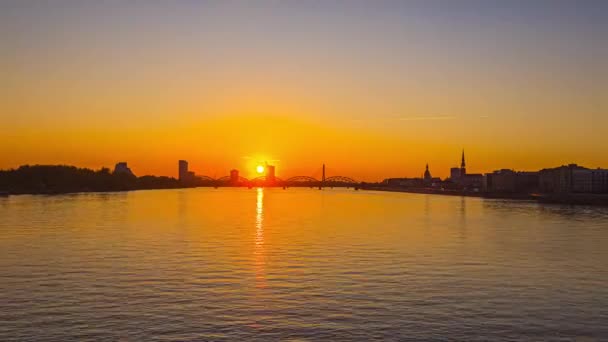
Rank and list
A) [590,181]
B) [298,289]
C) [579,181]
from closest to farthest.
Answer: [298,289]
[590,181]
[579,181]

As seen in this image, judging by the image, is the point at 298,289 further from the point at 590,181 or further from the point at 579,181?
the point at 579,181

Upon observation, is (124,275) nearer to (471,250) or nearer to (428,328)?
(428,328)

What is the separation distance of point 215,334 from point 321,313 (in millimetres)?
3913

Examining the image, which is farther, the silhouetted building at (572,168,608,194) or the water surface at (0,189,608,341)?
the silhouetted building at (572,168,608,194)

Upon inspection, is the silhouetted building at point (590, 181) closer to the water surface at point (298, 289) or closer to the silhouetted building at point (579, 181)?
the silhouetted building at point (579, 181)

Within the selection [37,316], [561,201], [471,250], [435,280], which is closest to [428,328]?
[435,280]

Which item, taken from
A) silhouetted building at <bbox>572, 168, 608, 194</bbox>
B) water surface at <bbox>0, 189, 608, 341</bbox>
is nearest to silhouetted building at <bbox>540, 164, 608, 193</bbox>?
silhouetted building at <bbox>572, 168, 608, 194</bbox>

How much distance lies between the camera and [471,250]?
3750 centimetres

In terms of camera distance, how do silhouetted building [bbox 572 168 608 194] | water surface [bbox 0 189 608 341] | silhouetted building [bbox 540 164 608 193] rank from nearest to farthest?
water surface [bbox 0 189 608 341], silhouetted building [bbox 540 164 608 193], silhouetted building [bbox 572 168 608 194]

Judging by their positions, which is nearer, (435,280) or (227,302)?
(227,302)

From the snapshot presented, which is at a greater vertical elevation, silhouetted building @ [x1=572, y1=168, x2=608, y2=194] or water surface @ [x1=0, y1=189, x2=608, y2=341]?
silhouetted building @ [x1=572, y1=168, x2=608, y2=194]

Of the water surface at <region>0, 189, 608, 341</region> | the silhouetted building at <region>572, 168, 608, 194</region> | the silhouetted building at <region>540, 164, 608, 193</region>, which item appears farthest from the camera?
the silhouetted building at <region>572, 168, 608, 194</region>

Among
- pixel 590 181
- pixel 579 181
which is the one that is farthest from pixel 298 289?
pixel 579 181

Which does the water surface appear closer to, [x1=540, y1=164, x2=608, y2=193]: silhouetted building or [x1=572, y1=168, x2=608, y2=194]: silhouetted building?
[x1=540, y1=164, x2=608, y2=193]: silhouetted building
